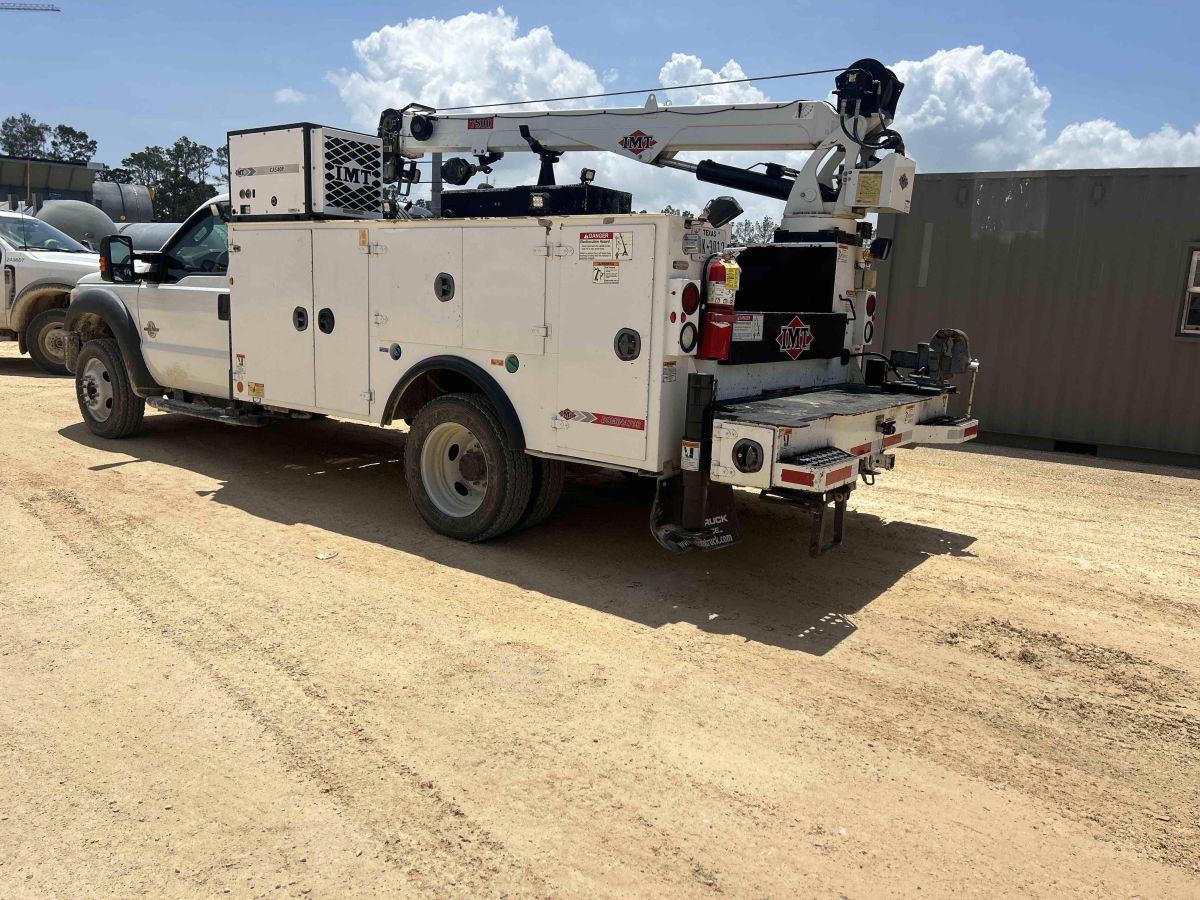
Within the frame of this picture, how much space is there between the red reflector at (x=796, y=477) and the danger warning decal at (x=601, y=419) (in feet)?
2.72

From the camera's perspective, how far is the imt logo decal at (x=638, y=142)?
283 inches

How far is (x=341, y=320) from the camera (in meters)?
6.55

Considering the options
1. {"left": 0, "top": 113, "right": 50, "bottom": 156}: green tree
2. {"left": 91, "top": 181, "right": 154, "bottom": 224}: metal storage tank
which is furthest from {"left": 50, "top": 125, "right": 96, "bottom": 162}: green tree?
{"left": 91, "top": 181, "right": 154, "bottom": 224}: metal storage tank

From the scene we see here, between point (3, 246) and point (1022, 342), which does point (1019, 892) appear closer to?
point (1022, 342)

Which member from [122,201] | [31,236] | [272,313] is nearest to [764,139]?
[272,313]

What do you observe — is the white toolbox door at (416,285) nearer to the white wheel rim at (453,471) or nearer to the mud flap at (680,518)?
the white wheel rim at (453,471)

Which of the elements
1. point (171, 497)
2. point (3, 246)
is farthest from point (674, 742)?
point (3, 246)

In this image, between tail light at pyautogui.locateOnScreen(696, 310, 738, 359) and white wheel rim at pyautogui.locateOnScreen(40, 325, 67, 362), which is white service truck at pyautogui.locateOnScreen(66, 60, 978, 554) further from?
white wheel rim at pyautogui.locateOnScreen(40, 325, 67, 362)

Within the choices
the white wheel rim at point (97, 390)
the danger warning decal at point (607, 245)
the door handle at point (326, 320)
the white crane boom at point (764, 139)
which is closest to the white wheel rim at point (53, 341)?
the white wheel rim at point (97, 390)

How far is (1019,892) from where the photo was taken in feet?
9.12

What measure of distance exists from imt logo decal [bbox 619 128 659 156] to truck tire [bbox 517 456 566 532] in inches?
112

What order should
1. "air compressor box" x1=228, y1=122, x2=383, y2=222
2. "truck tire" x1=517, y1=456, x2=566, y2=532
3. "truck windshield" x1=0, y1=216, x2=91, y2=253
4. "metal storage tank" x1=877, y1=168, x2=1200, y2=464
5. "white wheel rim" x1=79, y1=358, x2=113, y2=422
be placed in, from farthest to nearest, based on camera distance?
"truck windshield" x1=0, y1=216, x2=91, y2=253 < "metal storage tank" x1=877, y1=168, x2=1200, y2=464 < "white wheel rim" x1=79, y1=358, x2=113, y2=422 < "air compressor box" x1=228, y1=122, x2=383, y2=222 < "truck tire" x1=517, y1=456, x2=566, y2=532

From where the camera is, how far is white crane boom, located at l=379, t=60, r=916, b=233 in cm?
Answer: 648

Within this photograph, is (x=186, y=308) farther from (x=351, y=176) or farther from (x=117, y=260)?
(x=351, y=176)
